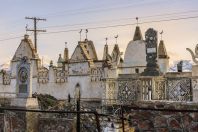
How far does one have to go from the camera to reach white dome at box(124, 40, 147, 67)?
3009cm

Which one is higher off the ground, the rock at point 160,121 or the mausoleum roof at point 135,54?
the mausoleum roof at point 135,54

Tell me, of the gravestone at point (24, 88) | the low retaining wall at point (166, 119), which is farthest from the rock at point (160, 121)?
the gravestone at point (24, 88)

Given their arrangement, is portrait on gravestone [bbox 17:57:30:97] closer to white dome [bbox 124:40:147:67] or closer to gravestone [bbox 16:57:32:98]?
gravestone [bbox 16:57:32:98]

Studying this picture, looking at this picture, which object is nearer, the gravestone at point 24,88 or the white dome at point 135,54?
the gravestone at point 24,88

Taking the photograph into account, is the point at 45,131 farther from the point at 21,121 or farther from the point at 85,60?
the point at 85,60

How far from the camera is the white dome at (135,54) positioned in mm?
30094

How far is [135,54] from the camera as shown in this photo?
30.4m

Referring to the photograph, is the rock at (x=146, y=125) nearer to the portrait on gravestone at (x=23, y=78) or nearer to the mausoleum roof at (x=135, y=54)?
the portrait on gravestone at (x=23, y=78)

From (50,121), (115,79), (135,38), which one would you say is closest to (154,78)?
(115,79)

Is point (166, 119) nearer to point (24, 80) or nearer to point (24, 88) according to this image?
point (24, 88)

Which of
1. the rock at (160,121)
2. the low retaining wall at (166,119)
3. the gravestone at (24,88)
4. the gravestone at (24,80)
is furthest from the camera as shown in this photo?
the gravestone at (24,80)

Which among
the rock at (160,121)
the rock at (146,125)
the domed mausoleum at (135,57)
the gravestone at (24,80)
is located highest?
the domed mausoleum at (135,57)

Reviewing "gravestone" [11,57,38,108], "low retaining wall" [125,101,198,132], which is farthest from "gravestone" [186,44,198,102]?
"low retaining wall" [125,101,198,132]

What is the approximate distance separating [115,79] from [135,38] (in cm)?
1021
